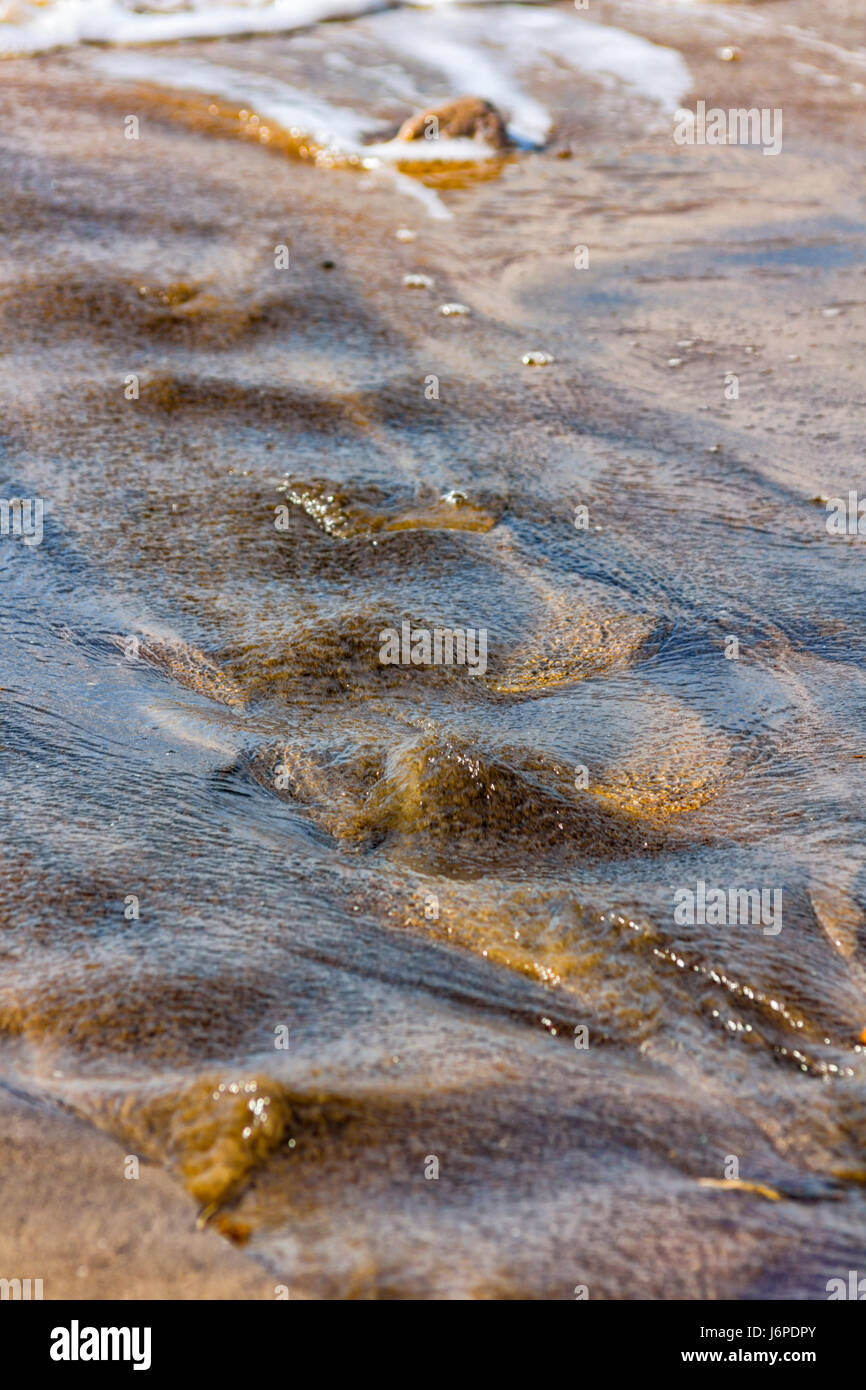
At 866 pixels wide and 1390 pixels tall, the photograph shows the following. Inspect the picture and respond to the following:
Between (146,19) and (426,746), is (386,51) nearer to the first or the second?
(146,19)

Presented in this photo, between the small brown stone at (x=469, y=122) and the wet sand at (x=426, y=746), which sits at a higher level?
the small brown stone at (x=469, y=122)

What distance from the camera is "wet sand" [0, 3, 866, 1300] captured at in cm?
199

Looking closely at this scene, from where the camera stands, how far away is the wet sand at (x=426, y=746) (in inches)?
78.3

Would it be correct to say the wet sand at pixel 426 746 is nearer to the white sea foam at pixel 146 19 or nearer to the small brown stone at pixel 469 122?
the small brown stone at pixel 469 122

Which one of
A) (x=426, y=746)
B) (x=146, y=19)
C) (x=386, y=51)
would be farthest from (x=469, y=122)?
(x=426, y=746)

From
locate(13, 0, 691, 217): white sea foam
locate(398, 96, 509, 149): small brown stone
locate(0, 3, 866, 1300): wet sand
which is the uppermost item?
locate(13, 0, 691, 217): white sea foam

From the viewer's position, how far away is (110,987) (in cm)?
232

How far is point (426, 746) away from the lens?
2.96m

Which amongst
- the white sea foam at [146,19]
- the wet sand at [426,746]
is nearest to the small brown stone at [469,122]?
the wet sand at [426,746]

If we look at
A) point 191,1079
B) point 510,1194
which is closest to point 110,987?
point 191,1079

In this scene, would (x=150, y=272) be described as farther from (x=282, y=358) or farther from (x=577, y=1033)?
(x=577, y=1033)

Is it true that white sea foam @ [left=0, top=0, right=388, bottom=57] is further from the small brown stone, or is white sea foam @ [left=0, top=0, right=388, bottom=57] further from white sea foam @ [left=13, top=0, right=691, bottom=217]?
the small brown stone

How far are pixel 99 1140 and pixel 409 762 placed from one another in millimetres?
1136

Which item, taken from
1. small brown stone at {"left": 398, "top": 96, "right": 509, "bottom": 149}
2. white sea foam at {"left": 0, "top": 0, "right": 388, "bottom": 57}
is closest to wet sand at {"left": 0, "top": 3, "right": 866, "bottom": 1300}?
small brown stone at {"left": 398, "top": 96, "right": 509, "bottom": 149}
